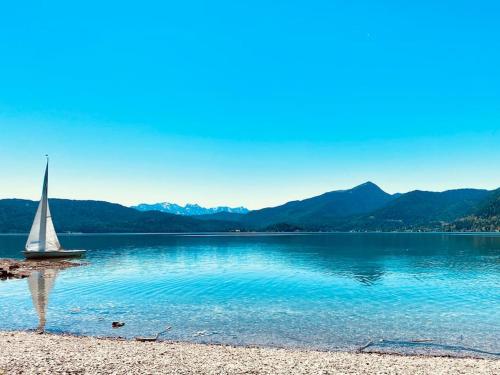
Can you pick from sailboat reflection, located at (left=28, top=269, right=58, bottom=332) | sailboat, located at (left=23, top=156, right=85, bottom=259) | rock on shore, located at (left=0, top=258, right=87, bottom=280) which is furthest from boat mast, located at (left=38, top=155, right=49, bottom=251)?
sailboat reflection, located at (left=28, top=269, right=58, bottom=332)

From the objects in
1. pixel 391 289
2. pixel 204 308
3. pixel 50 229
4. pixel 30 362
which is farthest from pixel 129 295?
pixel 50 229

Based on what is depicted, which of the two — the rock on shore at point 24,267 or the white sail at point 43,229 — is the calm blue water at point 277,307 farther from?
the white sail at point 43,229

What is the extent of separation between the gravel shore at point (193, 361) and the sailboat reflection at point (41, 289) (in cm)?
1077

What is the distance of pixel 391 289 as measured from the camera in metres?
60.5

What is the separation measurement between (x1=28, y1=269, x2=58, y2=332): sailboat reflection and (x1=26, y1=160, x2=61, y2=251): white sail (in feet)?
63.2

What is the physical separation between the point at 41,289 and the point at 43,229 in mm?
45156

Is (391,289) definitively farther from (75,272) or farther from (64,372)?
(75,272)

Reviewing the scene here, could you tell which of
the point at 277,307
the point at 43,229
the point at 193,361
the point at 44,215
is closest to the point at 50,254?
the point at 43,229

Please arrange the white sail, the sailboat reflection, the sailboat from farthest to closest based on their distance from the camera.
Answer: the sailboat, the white sail, the sailboat reflection

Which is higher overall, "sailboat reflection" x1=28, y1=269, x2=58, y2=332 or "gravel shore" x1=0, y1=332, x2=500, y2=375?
"gravel shore" x1=0, y1=332, x2=500, y2=375

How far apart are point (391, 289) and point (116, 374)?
164 ft

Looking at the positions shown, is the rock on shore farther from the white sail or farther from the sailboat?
the white sail

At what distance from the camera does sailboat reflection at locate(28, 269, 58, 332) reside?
42.0 metres

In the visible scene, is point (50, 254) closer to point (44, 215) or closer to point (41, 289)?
point (44, 215)
